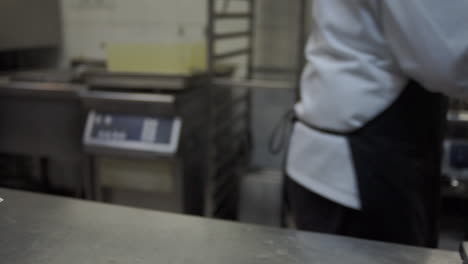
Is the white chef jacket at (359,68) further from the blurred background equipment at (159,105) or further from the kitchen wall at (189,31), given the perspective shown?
the kitchen wall at (189,31)

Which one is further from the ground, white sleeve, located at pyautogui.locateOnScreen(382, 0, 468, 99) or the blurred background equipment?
white sleeve, located at pyautogui.locateOnScreen(382, 0, 468, 99)

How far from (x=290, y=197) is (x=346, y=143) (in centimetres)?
25

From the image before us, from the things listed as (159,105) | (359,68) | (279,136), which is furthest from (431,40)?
(279,136)

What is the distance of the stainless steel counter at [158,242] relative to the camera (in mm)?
487

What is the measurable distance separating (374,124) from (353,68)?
0.12 m

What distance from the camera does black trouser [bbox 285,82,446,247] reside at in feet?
2.81

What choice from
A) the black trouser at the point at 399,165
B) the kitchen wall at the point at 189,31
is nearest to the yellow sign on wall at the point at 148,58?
the kitchen wall at the point at 189,31

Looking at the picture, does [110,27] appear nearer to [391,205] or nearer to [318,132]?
[318,132]

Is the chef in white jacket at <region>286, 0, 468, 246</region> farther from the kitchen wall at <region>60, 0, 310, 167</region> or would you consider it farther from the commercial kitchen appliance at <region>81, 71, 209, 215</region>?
the kitchen wall at <region>60, 0, 310, 167</region>

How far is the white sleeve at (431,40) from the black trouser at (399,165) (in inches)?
3.0

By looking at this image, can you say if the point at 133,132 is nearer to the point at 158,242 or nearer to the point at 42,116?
the point at 42,116

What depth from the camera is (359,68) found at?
847 mm

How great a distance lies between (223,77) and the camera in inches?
66.6

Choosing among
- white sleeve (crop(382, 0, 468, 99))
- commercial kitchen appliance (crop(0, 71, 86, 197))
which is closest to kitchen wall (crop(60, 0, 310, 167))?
commercial kitchen appliance (crop(0, 71, 86, 197))
